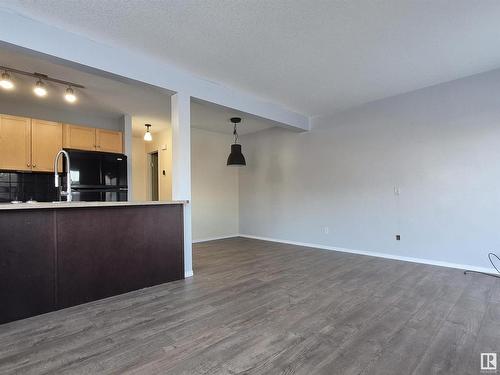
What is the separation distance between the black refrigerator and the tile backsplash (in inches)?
22.8

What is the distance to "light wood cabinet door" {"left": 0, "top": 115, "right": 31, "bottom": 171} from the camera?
146 inches

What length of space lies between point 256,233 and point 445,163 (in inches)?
157

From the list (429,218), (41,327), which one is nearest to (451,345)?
(429,218)

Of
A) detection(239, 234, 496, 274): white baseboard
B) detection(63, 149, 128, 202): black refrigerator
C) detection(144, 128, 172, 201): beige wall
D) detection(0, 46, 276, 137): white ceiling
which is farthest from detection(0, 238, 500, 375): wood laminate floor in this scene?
detection(144, 128, 172, 201): beige wall

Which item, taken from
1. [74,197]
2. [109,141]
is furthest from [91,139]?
[74,197]

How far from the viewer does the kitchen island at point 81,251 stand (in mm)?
2139

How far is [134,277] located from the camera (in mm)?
2834

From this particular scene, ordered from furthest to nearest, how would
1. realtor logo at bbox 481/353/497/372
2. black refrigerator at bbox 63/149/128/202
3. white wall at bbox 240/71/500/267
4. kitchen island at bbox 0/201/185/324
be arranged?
1. black refrigerator at bbox 63/149/128/202
2. white wall at bbox 240/71/500/267
3. kitchen island at bbox 0/201/185/324
4. realtor logo at bbox 481/353/497/372

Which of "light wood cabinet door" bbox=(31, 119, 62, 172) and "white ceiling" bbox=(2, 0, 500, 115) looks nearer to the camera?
"white ceiling" bbox=(2, 0, 500, 115)

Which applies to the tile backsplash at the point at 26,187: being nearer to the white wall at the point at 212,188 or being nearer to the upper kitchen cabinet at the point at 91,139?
the upper kitchen cabinet at the point at 91,139

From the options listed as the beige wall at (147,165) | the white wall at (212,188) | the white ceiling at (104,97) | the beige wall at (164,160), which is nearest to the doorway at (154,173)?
the beige wall at (147,165)

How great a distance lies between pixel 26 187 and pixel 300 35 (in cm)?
465

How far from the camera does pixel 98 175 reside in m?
4.27

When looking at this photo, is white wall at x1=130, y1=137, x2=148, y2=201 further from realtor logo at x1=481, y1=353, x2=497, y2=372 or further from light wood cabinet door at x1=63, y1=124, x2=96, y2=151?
realtor logo at x1=481, y1=353, x2=497, y2=372
